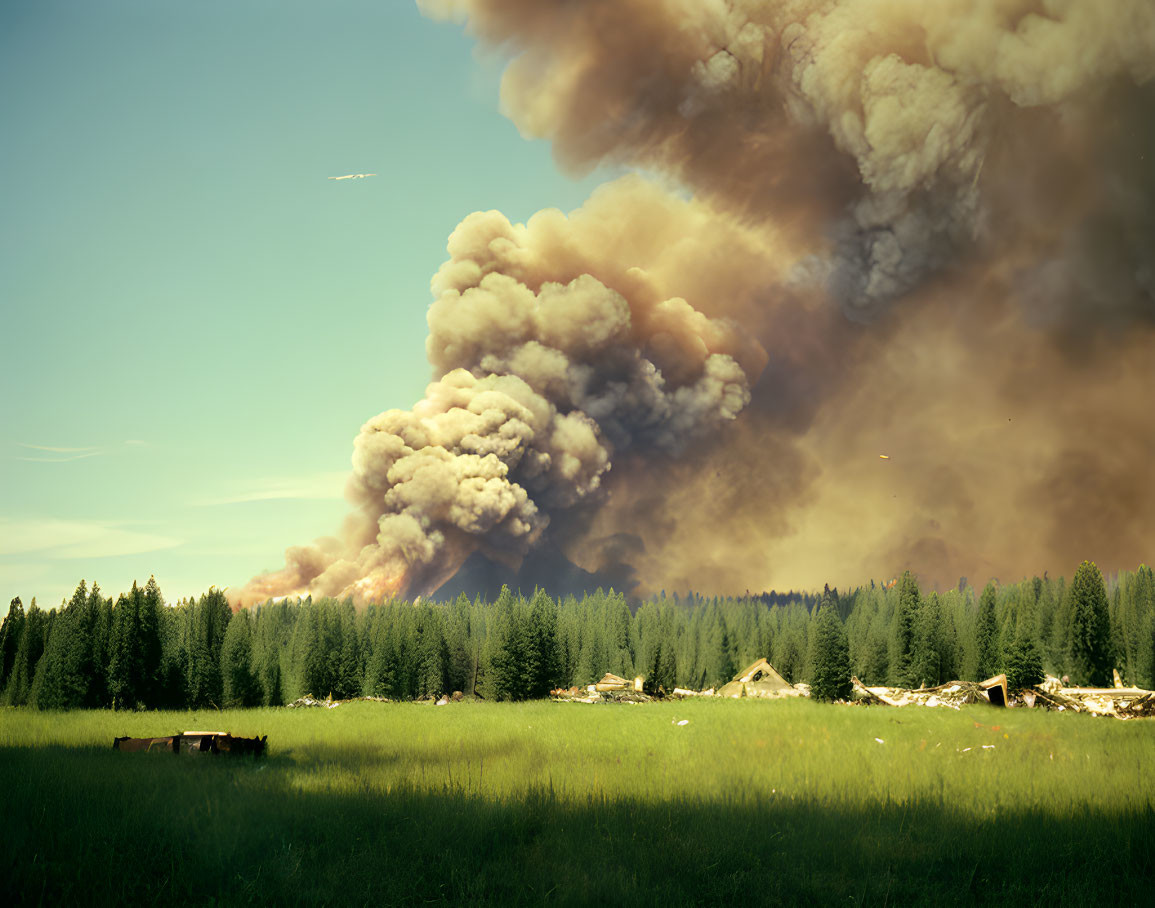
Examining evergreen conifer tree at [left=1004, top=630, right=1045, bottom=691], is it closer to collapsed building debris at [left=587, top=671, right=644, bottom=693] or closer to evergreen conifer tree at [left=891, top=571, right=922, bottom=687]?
evergreen conifer tree at [left=891, top=571, right=922, bottom=687]

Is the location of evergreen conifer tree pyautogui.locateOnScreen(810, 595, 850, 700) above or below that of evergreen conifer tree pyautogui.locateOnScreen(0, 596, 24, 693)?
below

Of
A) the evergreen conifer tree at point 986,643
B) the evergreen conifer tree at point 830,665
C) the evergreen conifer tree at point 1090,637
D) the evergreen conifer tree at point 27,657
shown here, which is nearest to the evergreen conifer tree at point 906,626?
the evergreen conifer tree at point 986,643

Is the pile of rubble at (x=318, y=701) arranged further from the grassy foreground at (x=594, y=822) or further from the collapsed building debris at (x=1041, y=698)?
the collapsed building debris at (x=1041, y=698)

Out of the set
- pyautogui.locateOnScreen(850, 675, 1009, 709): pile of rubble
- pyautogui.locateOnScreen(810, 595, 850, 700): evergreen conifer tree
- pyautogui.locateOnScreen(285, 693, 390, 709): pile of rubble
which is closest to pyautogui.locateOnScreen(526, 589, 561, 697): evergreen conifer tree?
pyautogui.locateOnScreen(285, 693, 390, 709): pile of rubble

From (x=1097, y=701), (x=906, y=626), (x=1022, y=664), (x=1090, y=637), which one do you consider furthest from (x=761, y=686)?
(x=1090, y=637)

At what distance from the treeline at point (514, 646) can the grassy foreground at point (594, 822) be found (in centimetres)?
1913

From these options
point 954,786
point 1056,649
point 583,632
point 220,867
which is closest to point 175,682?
point 220,867

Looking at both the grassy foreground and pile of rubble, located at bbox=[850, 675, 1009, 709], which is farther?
pile of rubble, located at bbox=[850, 675, 1009, 709]

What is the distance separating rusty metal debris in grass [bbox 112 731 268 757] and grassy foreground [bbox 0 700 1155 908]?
0.79 m

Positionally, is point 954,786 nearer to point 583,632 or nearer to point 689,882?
point 689,882

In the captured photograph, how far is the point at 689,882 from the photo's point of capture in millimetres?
10352

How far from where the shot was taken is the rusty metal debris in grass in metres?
20.0

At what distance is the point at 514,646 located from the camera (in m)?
53.8

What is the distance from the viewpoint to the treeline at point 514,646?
130 feet
